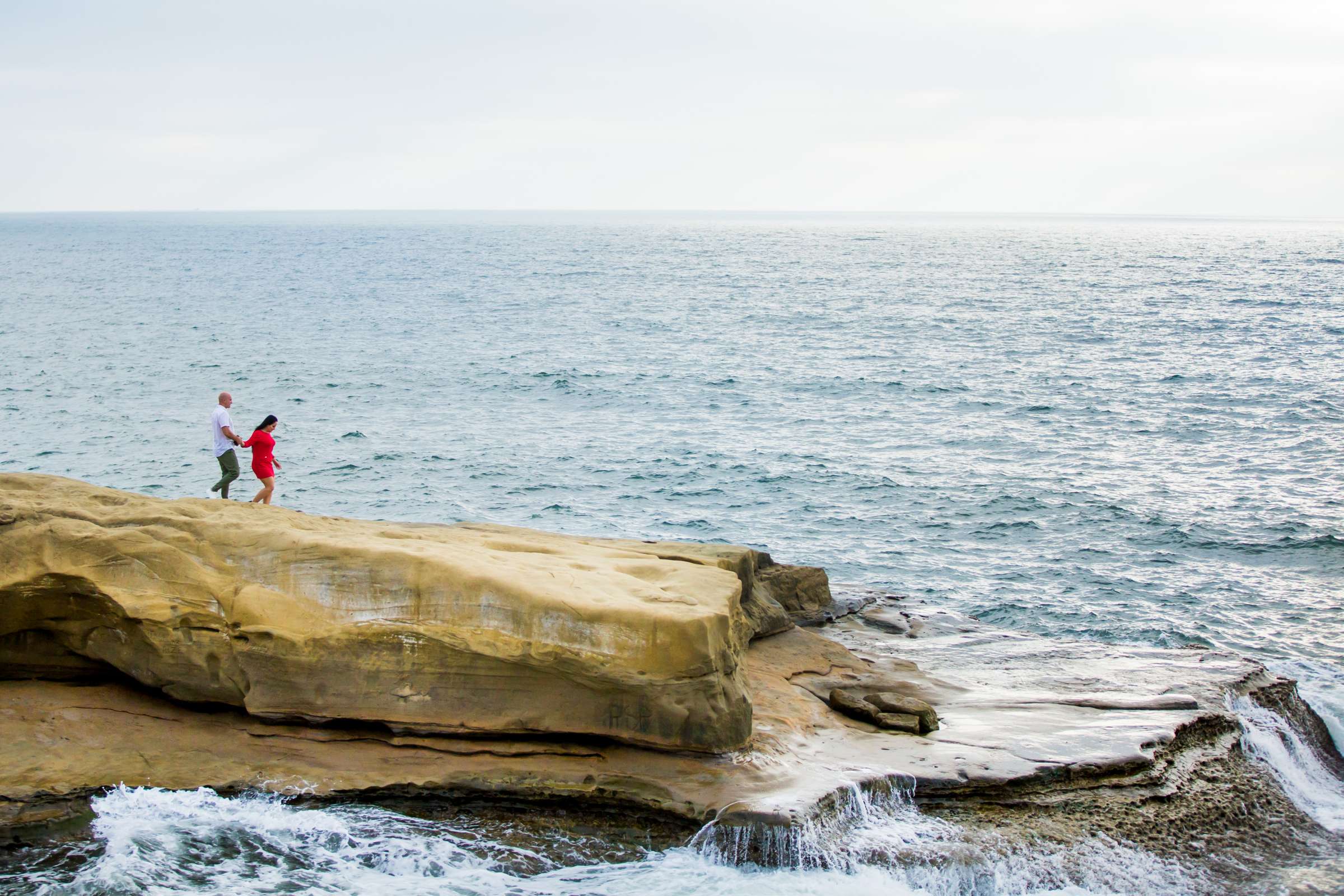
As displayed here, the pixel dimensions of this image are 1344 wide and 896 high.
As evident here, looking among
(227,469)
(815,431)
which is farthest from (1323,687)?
(815,431)

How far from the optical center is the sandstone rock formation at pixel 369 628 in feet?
39.4

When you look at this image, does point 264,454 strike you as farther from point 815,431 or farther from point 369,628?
point 815,431

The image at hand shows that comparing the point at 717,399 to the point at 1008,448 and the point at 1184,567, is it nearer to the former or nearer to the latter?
the point at 1008,448

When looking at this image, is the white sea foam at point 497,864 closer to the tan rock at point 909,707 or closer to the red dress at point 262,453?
the tan rock at point 909,707

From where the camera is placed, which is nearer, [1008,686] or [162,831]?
[162,831]

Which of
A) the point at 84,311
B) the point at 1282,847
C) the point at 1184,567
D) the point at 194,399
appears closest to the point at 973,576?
the point at 1184,567

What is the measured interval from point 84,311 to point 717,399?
152 feet

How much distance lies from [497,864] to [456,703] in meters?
1.98

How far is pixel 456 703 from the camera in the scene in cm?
1238

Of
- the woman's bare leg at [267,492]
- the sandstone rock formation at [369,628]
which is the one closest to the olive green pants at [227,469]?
the woman's bare leg at [267,492]

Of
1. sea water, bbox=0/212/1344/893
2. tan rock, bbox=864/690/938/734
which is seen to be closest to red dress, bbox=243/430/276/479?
sea water, bbox=0/212/1344/893

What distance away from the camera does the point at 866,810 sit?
1152cm

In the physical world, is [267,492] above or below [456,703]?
above

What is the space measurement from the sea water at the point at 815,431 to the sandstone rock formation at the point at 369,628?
150 centimetres
